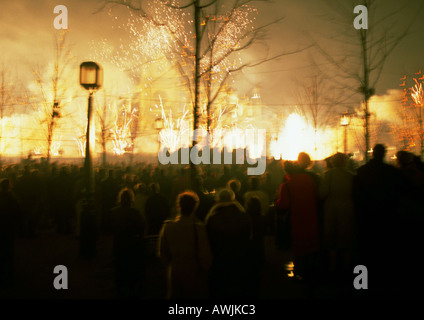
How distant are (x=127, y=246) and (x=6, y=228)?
2677 mm

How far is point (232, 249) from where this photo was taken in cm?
441

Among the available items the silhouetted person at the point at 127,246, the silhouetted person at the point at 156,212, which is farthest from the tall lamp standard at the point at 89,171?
the silhouetted person at the point at 127,246

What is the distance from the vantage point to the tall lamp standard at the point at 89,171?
881 centimetres

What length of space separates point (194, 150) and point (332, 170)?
367 centimetres

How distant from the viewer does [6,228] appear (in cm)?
682

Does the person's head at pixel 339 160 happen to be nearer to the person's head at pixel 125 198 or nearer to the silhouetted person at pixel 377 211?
the silhouetted person at pixel 377 211

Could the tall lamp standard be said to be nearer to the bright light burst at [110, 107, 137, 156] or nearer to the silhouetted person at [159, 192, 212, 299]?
the silhouetted person at [159, 192, 212, 299]

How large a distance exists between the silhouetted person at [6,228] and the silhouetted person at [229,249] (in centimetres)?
436

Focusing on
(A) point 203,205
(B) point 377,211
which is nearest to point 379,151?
(B) point 377,211

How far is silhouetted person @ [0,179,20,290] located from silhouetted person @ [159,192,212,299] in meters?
3.91

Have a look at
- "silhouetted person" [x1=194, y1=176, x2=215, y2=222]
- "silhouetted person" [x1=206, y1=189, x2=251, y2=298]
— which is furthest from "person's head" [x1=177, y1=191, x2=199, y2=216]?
"silhouetted person" [x1=194, y1=176, x2=215, y2=222]
